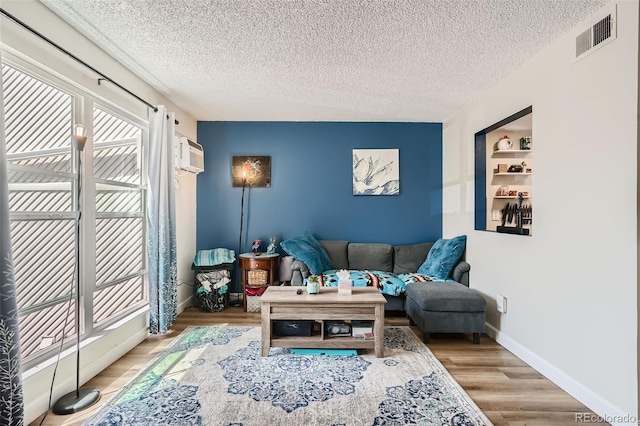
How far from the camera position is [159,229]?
317 cm

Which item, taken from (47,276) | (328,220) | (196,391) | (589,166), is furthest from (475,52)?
(47,276)

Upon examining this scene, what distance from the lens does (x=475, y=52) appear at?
2.60m

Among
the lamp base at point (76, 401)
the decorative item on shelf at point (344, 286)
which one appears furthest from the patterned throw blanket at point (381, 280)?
the lamp base at point (76, 401)

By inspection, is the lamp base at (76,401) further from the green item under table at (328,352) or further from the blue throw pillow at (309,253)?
the blue throw pillow at (309,253)

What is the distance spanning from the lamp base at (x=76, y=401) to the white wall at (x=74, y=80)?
67mm

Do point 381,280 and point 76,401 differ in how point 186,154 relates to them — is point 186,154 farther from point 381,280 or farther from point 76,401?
point 381,280

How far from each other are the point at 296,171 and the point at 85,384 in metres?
3.22

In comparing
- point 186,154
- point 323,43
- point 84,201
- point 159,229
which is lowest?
point 159,229

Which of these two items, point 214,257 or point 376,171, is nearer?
point 214,257

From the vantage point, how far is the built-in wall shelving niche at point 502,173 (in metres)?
3.57

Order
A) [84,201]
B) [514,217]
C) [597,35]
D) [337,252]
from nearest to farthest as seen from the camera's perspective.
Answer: [597,35]
[84,201]
[514,217]
[337,252]

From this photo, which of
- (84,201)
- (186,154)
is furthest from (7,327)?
(186,154)

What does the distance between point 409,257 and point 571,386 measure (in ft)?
7.39

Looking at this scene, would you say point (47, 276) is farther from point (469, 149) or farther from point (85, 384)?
point (469, 149)
